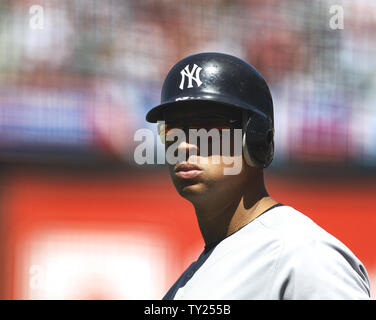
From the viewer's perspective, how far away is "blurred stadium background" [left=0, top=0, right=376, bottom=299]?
476 cm

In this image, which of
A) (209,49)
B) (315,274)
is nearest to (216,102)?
(315,274)

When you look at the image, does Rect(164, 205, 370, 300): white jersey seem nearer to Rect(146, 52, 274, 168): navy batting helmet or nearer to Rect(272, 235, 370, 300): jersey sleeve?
Rect(272, 235, 370, 300): jersey sleeve

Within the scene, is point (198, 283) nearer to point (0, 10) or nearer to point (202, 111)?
point (202, 111)

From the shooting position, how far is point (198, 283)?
60.1 inches

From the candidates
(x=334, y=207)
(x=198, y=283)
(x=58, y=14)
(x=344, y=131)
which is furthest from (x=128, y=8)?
(x=198, y=283)

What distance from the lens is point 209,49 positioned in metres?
5.45

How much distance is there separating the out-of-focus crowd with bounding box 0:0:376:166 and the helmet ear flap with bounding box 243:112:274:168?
3405 mm

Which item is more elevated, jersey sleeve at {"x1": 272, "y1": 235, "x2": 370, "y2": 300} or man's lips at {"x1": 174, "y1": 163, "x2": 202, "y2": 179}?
man's lips at {"x1": 174, "y1": 163, "x2": 202, "y2": 179}

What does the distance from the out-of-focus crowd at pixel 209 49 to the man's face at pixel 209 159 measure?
11.2ft

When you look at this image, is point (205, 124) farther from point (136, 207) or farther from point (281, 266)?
point (136, 207)

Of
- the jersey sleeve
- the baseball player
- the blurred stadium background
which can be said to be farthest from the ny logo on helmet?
the blurred stadium background

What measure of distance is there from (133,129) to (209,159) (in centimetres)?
353

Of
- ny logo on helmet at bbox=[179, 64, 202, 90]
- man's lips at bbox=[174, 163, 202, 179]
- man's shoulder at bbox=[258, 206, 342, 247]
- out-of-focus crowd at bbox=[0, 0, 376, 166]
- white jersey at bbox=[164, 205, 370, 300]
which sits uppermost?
out-of-focus crowd at bbox=[0, 0, 376, 166]
